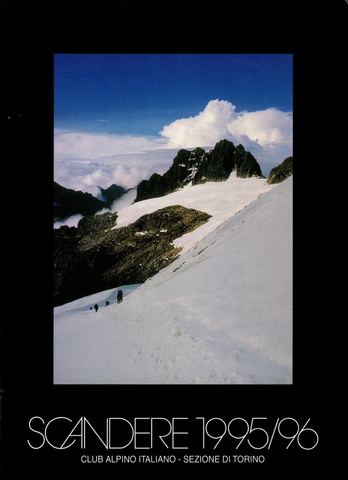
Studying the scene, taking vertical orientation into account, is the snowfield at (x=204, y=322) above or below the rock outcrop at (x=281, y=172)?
below

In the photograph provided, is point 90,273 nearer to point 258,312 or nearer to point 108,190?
point 108,190

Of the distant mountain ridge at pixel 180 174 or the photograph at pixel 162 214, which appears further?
the distant mountain ridge at pixel 180 174

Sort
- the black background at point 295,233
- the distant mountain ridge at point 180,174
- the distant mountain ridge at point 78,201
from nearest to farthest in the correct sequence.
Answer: the black background at point 295,233 < the distant mountain ridge at point 78,201 < the distant mountain ridge at point 180,174

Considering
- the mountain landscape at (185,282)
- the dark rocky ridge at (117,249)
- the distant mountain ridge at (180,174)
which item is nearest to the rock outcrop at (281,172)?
the mountain landscape at (185,282)

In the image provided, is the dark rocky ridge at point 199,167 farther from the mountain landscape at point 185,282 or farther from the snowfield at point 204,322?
the snowfield at point 204,322

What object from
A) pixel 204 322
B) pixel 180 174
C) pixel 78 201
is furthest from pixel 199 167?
pixel 204 322

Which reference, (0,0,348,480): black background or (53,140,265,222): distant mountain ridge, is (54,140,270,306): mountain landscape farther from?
(0,0,348,480): black background
